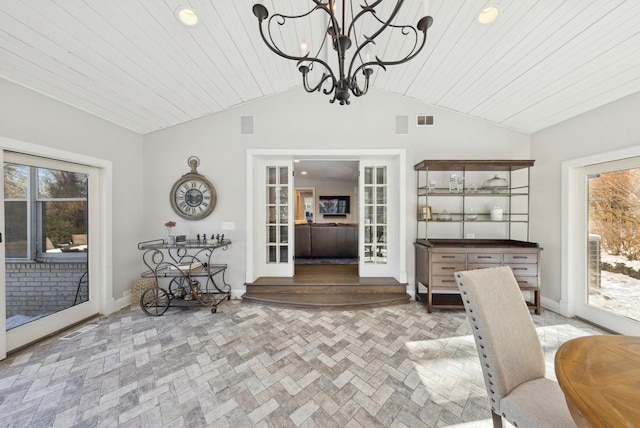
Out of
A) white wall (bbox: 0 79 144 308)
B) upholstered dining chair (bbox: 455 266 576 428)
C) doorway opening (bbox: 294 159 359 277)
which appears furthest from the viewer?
doorway opening (bbox: 294 159 359 277)

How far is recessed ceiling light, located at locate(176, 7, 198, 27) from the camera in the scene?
194 centimetres

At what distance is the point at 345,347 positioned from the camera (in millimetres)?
2264

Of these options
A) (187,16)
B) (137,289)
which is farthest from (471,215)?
(137,289)

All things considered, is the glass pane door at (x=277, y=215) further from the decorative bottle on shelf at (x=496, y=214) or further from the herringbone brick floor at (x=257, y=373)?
the decorative bottle on shelf at (x=496, y=214)

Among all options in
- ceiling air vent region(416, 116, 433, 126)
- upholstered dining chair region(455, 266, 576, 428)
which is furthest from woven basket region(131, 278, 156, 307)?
ceiling air vent region(416, 116, 433, 126)

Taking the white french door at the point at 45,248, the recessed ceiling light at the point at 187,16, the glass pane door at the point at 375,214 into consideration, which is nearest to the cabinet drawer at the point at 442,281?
the glass pane door at the point at 375,214

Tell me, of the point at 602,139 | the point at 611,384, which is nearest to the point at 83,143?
the point at 611,384

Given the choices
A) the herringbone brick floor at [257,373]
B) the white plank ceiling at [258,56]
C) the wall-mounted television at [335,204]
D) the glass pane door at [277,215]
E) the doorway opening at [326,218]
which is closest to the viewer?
the herringbone brick floor at [257,373]

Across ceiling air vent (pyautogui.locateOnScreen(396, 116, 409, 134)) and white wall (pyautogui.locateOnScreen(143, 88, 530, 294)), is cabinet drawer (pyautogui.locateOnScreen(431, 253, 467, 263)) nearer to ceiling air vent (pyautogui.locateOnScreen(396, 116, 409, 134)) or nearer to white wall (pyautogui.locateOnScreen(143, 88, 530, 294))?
white wall (pyautogui.locateOnScreen(143, 88, 530, 294))

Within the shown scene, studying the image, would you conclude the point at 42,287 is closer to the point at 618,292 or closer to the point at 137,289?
the point at 137,289

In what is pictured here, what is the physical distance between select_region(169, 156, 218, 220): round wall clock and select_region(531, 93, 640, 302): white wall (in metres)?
4.78

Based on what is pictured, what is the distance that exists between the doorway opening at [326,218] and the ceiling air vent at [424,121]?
1442 mm

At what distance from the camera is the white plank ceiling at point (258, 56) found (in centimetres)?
182

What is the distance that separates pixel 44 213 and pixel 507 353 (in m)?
4.33
